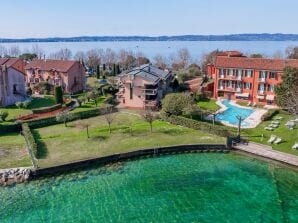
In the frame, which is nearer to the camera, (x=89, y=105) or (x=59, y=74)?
(x=89, y=105)

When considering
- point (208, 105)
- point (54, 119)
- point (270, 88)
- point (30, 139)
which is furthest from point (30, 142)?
point (270, 88)

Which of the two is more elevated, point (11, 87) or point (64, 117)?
point (11, 87)

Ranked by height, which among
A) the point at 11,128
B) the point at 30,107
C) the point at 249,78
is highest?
the point at 249,78

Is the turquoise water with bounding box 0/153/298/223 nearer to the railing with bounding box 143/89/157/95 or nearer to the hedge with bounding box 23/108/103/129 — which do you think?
the hedge with bounding box 23/108/103/129

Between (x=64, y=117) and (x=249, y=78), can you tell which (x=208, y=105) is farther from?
(x=64, y=117)

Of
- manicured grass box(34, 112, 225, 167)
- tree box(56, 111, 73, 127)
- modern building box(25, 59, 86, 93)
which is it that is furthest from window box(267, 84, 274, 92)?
modern building box(25, 59, 86, 93)

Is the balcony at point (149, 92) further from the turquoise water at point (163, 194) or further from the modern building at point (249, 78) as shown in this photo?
the turquoise water at point (163, 194)
